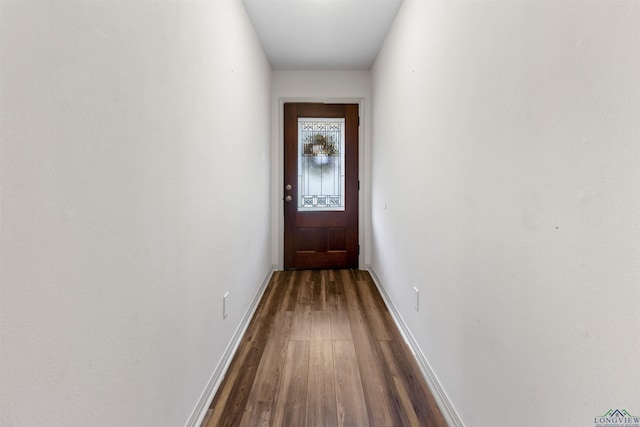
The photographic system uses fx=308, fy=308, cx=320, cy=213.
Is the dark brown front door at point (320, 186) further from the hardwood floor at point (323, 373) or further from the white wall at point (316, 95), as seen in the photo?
the hardwood floor at point (323, 373)

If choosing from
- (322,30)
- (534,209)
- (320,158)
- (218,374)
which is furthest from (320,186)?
(534,209)

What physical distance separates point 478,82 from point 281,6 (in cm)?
189

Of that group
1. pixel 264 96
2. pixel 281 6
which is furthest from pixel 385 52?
pixel 264 96

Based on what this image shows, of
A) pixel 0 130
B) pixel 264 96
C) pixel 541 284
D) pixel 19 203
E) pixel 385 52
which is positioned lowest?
pixel 541 284

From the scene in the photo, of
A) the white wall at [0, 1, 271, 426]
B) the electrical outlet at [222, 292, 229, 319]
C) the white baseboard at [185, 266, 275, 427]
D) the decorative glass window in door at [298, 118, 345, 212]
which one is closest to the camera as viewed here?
the white wall at [0, 1, 271, 426]

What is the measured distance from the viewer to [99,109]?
78 centimetres

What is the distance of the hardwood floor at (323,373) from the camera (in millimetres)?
1477

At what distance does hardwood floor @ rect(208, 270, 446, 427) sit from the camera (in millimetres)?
1477

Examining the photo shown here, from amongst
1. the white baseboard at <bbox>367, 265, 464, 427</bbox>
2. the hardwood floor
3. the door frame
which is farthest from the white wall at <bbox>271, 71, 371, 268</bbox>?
the white baseboard at <bbox>367, 265, 464, 427</bbox>

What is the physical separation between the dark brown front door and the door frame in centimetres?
5

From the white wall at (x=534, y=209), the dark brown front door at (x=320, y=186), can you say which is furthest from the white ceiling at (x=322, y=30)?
the white wall at (x=534, y=209)

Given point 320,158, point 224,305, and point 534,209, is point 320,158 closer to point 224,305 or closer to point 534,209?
point 224,305

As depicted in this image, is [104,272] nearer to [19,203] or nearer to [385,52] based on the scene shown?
[19,203]

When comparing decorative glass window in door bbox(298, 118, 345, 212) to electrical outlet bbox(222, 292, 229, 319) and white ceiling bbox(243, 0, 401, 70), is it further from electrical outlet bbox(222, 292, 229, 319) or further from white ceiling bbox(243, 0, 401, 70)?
electrical outlet bbox(222, 292, 229, 319)
